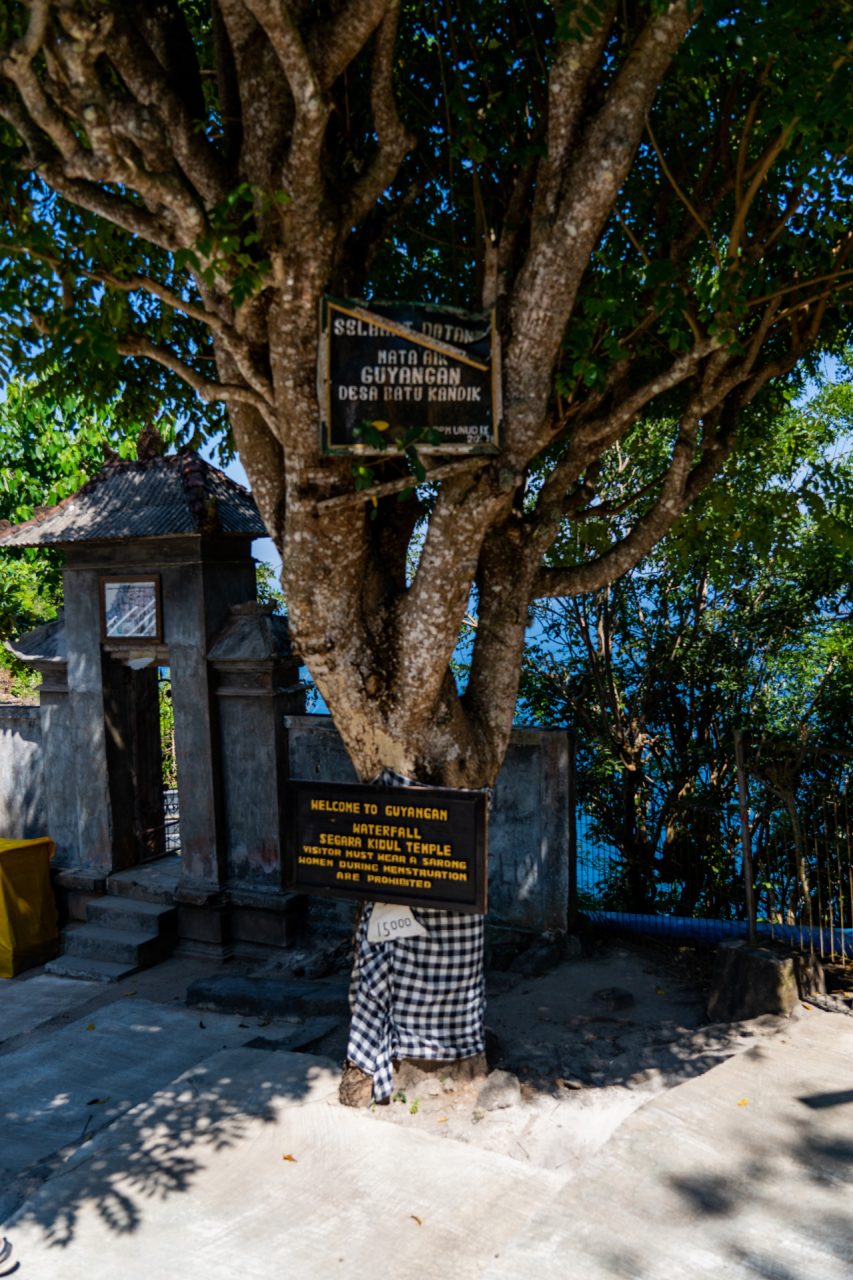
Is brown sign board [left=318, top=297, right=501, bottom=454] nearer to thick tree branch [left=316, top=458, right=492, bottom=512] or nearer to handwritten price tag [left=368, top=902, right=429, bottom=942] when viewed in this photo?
thick tree branch [left=316, top=458, right=492, bottom=512]

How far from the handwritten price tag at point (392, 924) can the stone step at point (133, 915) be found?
397 centimetres

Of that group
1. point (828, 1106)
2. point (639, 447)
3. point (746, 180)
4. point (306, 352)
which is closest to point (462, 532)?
point (306, 352)

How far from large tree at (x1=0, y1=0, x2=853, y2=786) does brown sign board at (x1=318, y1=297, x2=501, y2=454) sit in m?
0.13

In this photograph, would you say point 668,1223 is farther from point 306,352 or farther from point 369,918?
point 306,352

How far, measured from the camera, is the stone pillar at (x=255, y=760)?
363 inches

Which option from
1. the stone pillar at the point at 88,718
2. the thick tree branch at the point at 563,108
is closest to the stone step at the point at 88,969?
the stone pillar at the point at 88,718

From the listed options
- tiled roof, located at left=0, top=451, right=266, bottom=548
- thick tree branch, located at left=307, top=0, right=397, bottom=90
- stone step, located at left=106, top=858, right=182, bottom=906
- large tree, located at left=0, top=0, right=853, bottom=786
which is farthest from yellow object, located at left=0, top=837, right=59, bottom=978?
thick tree branch, located at left=307, top=0, right=397, bottom=90

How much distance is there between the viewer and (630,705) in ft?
36.8

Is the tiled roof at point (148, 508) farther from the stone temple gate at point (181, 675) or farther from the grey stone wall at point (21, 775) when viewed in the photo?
the grey stone wall at point (21, 775)

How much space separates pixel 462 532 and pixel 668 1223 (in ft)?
11.5

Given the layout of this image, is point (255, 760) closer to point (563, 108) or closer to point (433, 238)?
point (433, 238)

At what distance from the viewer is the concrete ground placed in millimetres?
4773

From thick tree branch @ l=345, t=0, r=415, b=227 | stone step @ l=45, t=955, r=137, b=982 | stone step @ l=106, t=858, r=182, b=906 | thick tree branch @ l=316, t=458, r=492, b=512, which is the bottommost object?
stone step @ l=45, t=955, r=137, b=982

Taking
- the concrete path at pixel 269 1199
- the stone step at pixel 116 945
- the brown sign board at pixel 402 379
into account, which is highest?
the brown sign board at pixel 402 379
